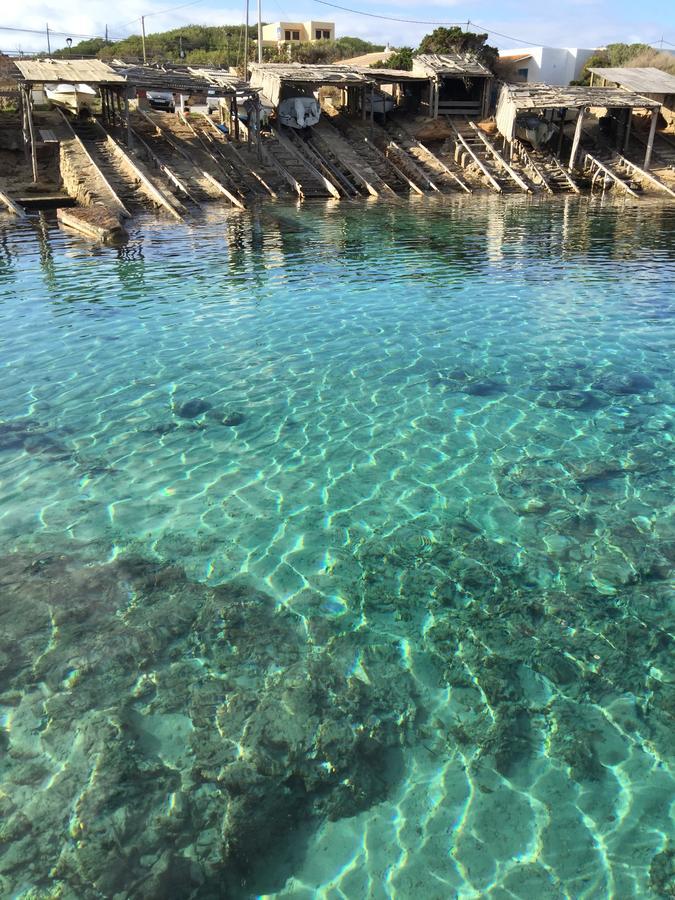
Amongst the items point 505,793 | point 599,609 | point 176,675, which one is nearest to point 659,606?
point 599,609

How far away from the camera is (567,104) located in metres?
30.6

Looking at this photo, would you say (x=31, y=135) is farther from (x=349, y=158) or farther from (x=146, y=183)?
(x=349, y=158)

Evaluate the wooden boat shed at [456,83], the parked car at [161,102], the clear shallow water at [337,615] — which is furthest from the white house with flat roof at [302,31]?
the clear shallow water at [337,615]

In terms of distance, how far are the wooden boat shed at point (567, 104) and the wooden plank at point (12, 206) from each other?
23.4 m

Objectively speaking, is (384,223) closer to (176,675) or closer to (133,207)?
(133,207)

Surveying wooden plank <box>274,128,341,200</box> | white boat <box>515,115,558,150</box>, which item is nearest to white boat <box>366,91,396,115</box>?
wooden plank <box>274,128,341,200</box>

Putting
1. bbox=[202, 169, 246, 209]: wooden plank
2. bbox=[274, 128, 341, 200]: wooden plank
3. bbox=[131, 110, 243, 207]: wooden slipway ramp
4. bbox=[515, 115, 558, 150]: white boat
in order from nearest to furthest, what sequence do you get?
bbox=[202, 169, 246, 209]: wooden plank
bbox=[131, 110, 243, 207]: wooden slipway ramp
bbox=[274, 128, 341, 200]: wooden plank
bbox=[515, 115, 558, 150]: white boat

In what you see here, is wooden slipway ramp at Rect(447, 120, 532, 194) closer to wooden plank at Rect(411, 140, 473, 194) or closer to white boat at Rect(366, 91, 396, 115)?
wooden plank at Rect(411, 140, 473, 194)

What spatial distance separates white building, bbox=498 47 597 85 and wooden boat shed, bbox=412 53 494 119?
11643 millimetres

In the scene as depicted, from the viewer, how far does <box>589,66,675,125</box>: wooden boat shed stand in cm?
3319

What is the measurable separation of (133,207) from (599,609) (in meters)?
24.3

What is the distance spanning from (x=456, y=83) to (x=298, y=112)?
11.4 metres

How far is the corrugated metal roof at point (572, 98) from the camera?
3092cm

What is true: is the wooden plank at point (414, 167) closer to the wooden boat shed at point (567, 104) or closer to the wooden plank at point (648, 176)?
the wooden boat shed at point (567, 104)
